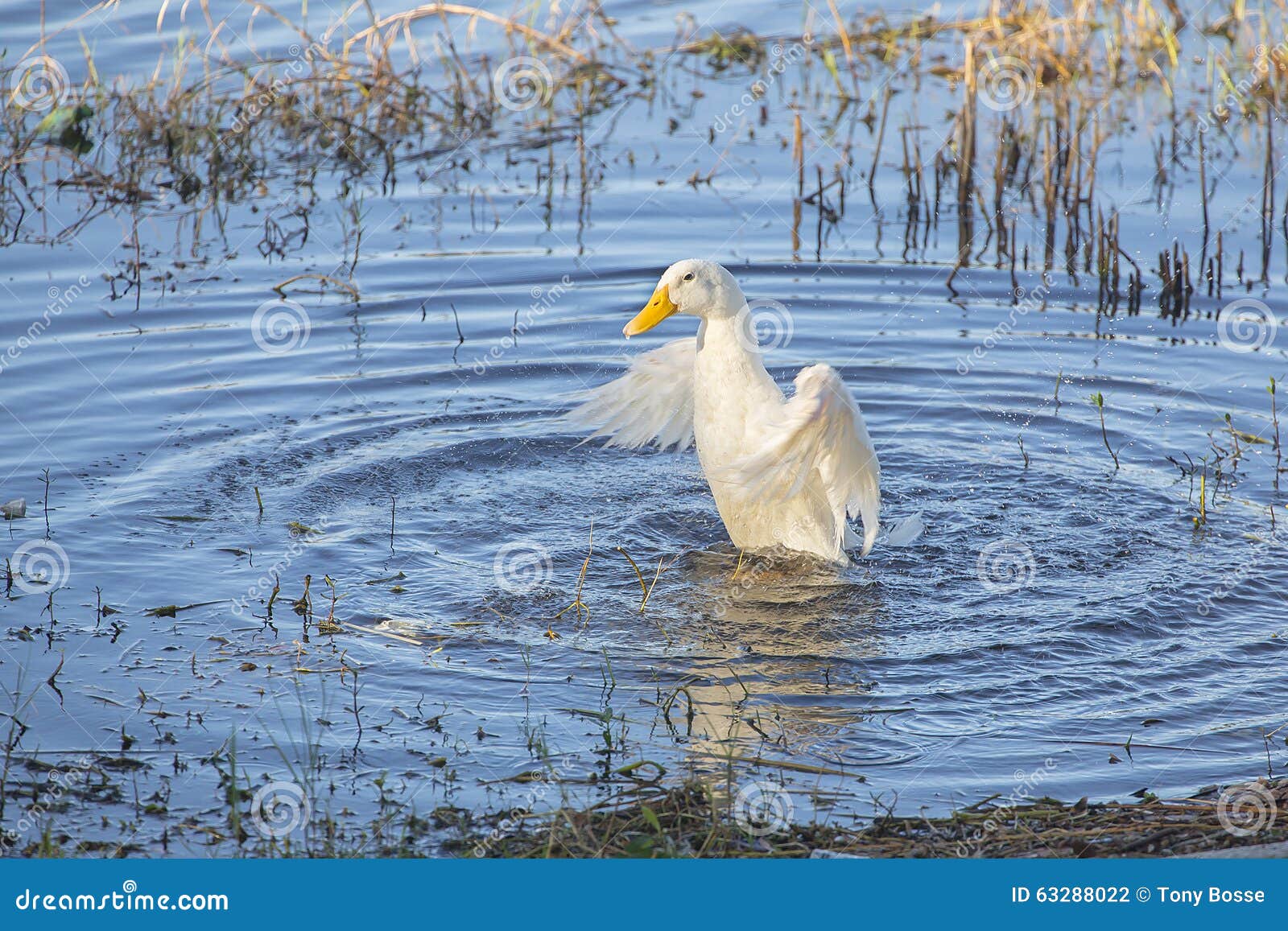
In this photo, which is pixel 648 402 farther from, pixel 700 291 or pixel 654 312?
pixel 700 291

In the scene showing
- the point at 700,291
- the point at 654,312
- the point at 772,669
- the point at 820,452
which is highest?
the point at 700,291

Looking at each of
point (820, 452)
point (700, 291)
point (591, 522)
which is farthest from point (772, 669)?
point (700, 291)

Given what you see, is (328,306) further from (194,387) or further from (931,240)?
(931,240)

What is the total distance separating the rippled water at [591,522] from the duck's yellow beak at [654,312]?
1.04 m

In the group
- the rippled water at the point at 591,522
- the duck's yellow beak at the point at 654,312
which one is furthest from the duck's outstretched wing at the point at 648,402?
the duck's yellow beak at the point at 654,312

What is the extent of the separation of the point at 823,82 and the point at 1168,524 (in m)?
6.75

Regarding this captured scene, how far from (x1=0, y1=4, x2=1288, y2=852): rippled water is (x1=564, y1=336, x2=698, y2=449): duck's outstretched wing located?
0.36 metres

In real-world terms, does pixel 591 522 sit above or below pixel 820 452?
below

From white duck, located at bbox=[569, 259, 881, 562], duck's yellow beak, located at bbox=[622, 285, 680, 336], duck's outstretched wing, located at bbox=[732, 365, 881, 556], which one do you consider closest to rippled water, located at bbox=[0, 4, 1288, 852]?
white duck, located at bbox=[569, 259, 881, 562]

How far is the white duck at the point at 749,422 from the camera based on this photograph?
6031 mm

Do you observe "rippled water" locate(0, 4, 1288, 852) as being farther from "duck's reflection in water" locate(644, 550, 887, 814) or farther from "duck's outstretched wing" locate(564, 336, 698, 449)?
"duck's outstretched wing" locate(564, 336, 698, 449)

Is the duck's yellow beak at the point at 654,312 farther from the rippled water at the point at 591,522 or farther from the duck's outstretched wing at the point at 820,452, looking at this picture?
the rippled water at the point at 591,522

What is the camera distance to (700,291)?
21.7 ft

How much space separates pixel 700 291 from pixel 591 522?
4.44ft
